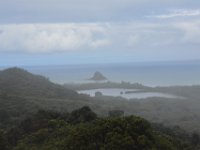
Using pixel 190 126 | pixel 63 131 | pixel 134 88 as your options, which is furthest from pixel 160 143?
pixel 134 88

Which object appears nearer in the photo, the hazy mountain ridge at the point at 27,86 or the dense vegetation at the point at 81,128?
the dense vegetation at the point at 81,128

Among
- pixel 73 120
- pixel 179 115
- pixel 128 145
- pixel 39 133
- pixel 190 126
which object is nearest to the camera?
pixel 128 145

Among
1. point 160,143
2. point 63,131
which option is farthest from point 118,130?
point 63,131

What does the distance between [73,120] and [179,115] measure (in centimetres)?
3658

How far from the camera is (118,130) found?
1656 centimetres

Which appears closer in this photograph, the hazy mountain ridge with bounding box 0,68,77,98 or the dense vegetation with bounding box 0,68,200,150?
the dense vegetation with bounding box 0,68,200,150

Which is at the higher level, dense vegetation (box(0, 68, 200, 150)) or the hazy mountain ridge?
the hazy mountain ridge

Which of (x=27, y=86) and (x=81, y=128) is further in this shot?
(x=27, y=86)

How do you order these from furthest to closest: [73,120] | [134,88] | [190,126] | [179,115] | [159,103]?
1. [134,88]
2. [159,103]
3. [179,115]
4. [190,126]
5. [73,120]

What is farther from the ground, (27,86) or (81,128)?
(27,86)

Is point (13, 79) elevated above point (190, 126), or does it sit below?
above

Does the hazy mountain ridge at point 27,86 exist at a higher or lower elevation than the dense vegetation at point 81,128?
higher

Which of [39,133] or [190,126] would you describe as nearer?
[39,133]

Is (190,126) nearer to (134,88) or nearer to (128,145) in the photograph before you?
(128,145)
